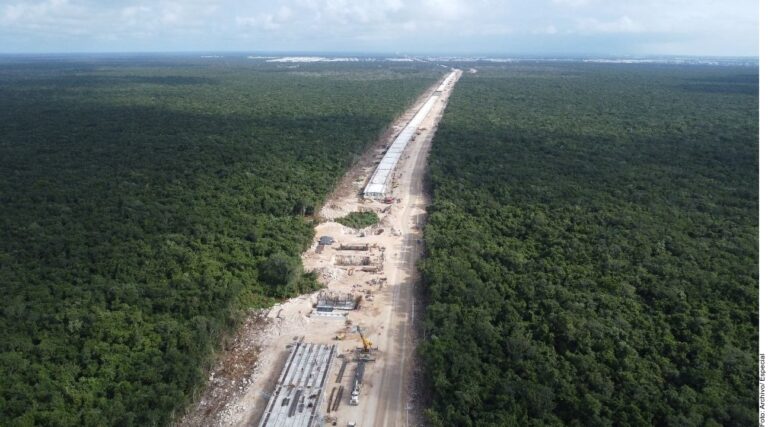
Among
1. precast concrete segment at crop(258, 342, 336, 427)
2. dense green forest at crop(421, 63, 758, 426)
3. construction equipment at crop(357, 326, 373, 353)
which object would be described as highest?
dense green forest at crop(421, 63, 758, 426)

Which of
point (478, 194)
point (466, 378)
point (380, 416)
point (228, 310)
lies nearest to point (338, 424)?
point (380, 416)

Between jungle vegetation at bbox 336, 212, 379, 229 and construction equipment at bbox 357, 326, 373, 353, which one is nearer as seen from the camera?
construction equipment at bbox 357, 326, 373, 353

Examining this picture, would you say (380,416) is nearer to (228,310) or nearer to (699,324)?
(228,310)

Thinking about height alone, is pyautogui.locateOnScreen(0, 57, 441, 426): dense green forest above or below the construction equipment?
above

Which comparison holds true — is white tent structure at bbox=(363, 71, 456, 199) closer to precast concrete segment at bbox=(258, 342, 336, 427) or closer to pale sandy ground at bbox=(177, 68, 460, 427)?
pale sandy ground at bbox=(177, 68, 460, 427)

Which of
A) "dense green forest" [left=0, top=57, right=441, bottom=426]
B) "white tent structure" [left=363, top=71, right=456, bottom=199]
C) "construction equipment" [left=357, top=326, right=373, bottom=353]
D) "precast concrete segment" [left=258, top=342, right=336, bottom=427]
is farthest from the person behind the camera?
"white tent structure" [left=363, top=71, right=456, bottom=199]

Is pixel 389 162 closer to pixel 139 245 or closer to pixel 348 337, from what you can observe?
pixel 139 245

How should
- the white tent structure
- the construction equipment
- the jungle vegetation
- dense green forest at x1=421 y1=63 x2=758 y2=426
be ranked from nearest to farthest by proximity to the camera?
1. dense green forest at x1=421 y1=63 x2=758 y2=426
2. the construction equipment
3. the jungle vegetation
4. the white tent structure

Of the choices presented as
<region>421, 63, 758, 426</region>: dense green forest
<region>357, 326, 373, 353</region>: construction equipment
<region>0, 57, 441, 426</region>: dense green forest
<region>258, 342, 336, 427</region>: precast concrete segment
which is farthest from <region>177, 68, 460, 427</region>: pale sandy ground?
<region>421, 63, 758, 426</region>: dense green forest
